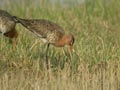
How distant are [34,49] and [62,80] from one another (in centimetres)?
179

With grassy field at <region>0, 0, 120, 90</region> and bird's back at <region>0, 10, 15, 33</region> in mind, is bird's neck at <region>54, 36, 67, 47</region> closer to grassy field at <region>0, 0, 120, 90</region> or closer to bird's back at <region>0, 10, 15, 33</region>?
grassy field at <region>0, 0, 120, 90</region>

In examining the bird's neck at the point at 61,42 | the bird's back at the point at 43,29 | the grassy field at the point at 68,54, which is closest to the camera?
the grassy field at the point at 68,54

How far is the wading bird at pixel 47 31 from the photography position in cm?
951

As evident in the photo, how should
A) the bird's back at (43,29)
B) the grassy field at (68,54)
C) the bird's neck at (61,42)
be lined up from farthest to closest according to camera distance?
the bird's neck at (61,42), the bird's back at (43,29), the grassy field at (68,54)

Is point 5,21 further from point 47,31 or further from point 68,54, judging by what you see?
point 68,54

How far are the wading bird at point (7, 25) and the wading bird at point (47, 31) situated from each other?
20 centimetres

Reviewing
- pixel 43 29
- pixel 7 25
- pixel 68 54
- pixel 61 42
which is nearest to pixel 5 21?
pixel 7 25

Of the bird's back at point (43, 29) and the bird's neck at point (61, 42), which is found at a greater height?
the bird's back at point (43, 29)

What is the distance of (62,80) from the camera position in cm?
801

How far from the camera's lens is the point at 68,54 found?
9531 mm

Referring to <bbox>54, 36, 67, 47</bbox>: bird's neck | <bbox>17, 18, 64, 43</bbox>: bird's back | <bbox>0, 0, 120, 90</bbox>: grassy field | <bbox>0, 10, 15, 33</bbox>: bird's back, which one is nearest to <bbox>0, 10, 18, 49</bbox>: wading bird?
<bbox>0, 10, 15, 33</bbox>: bird's back

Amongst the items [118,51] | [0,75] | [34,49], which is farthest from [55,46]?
[0,75]

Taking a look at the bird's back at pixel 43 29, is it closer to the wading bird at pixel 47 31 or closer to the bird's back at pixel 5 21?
the wading bird at pixel 47 31

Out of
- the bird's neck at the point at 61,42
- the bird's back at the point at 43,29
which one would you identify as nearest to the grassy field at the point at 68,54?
the bird's neck at the point at 61,42
